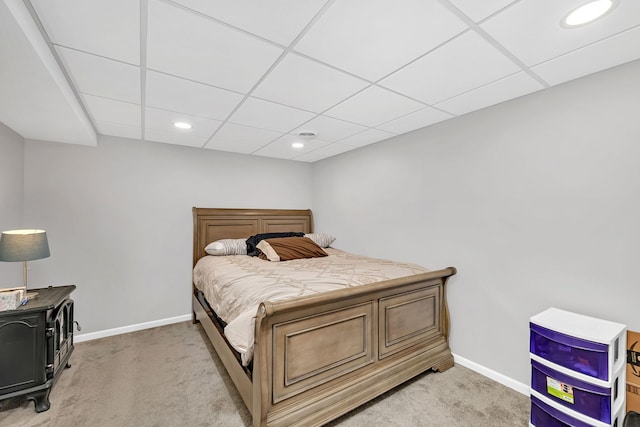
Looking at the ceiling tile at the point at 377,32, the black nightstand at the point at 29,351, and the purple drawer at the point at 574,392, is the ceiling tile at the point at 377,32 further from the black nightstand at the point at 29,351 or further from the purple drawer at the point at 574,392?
the black nightstand at the point at 29,351

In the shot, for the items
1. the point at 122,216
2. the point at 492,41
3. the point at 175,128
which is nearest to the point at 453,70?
the point at 492,41

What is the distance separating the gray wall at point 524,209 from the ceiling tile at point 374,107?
0.58m

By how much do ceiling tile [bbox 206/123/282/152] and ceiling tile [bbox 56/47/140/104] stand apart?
0.91 meters

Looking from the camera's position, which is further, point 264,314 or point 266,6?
point 264,314

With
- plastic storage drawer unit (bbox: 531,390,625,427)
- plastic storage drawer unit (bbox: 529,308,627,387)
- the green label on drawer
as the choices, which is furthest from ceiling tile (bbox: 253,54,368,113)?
plastic storage drawer unit (bbox: 531,390,625,427)

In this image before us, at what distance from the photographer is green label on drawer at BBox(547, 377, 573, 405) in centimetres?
158

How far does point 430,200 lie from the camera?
282 centimetres

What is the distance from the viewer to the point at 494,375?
2309 mm

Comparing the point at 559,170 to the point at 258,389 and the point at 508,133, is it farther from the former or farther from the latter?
the point at 258,389

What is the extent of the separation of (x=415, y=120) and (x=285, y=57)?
5.11 feet

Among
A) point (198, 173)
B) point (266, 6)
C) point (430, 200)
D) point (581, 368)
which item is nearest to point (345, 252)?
point (430, 200)

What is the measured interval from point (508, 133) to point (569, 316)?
1.40 m

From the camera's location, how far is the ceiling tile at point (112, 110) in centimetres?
221

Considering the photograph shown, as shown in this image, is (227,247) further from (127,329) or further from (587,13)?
(587,13)
